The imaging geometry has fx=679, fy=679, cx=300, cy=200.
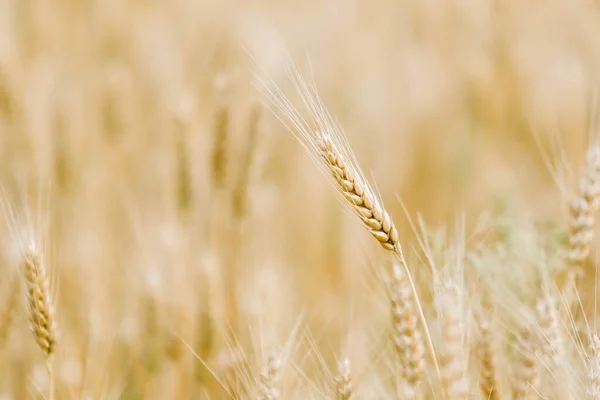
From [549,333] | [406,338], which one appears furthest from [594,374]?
[406,338]

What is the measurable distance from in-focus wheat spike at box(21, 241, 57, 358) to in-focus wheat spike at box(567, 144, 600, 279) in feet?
2.39

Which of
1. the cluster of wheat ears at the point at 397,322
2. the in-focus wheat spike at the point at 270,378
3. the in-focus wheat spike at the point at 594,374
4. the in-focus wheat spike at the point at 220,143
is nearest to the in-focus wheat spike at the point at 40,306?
the cluster of wheat ears at the point at 397,322

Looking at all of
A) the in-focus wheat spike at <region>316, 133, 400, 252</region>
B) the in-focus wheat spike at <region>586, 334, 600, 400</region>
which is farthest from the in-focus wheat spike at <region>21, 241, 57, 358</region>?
the in-focus wheat spike at <region>586, 334, 600, 400</region>

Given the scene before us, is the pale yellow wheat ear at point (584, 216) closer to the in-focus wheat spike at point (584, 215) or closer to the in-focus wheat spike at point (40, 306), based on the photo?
the in-focus wheat spike at point (584, 215)

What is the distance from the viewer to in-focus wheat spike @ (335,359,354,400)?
0.85 metres

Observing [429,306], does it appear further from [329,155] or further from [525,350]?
[329,155]

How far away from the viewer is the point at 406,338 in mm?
878

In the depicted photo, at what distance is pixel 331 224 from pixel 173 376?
2.45ft

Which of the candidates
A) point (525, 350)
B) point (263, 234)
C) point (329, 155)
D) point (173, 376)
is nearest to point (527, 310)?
point (525, 350)

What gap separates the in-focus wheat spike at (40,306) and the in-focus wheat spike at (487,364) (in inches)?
22.7

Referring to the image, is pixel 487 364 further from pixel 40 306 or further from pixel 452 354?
pixel 40 306

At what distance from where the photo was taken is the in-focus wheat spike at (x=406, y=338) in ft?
2.87

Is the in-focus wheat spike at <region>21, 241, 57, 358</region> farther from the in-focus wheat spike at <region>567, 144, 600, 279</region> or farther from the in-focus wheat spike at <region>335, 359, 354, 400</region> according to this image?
the in-focus wheat spike at <region>567, 144, 600, 279</region>

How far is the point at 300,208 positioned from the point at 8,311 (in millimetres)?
989
